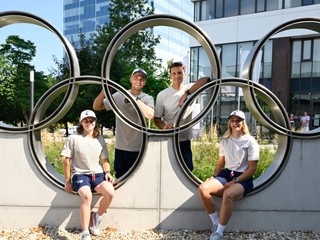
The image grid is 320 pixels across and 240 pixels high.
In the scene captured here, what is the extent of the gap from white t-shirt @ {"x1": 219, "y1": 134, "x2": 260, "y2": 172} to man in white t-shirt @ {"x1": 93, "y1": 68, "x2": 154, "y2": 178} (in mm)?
1041

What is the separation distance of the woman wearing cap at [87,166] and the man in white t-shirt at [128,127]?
0.33m

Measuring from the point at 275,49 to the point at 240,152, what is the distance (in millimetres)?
18075

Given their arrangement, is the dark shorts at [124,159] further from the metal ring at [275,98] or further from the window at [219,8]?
the window at [219,8]

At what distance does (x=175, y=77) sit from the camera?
4219 millimetres

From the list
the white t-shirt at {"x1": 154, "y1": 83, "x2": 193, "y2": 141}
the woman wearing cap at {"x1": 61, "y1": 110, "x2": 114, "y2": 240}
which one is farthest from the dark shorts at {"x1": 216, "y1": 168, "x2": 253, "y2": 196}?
the woman wearing cap at {"x1": 61, "y1": 110, "x2": 114, "y2": 240}

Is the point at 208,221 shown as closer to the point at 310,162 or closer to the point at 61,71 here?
the point at 310,162

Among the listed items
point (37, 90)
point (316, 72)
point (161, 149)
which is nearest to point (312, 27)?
point (161, 149)

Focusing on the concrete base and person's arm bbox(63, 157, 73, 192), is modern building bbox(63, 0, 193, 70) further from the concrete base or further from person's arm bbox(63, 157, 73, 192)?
person's arm bbox(63, 157, 73, 192)

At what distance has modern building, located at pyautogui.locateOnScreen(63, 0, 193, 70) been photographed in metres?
76.9

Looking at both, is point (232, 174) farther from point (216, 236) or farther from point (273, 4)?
point (273, 4)

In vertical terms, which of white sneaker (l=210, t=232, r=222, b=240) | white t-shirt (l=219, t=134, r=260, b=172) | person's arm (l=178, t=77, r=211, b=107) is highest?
person's arm (l=178, t=77, r=211, b=107)

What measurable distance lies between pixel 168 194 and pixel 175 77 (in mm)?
1477

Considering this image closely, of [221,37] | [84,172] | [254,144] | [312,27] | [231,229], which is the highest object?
[221,37]

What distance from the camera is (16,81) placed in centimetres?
2328
